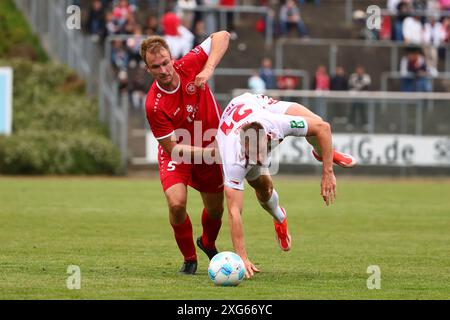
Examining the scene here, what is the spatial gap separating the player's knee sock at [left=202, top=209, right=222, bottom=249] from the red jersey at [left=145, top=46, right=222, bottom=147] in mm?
942

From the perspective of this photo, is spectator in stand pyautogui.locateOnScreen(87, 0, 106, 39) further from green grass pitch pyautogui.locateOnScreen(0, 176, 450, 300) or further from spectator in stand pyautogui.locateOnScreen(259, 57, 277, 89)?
green grass pitch pyautogui.locateOnScreen(0, 176, 450, 300)

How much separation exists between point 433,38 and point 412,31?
2.56ft

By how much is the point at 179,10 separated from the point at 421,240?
19208 mm

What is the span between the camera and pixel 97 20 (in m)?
33.7

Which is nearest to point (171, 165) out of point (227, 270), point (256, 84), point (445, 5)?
point (227, 270)

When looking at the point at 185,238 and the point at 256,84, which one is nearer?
the point at 185,238

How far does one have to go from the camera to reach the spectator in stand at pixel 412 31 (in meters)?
35.7

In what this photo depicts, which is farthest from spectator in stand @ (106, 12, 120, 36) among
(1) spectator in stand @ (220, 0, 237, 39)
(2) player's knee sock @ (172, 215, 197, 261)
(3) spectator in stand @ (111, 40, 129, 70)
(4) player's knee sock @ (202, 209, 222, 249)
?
(2) player's knee sock @ (172, 215, 197, 261)

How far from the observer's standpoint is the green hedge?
29.8 meters

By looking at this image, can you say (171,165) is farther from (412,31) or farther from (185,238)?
(412,31)

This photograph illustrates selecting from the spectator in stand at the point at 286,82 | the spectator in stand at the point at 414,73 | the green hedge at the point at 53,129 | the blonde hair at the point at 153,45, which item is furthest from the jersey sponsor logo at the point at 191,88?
the spectator in stand at the point at 414,73

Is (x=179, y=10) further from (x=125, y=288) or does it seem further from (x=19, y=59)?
(x=125, y=288)

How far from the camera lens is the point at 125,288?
1047 centimetres
